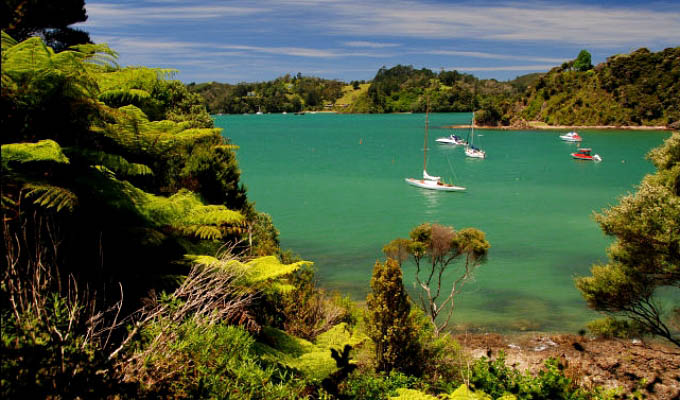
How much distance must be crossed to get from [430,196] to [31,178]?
37.3 meters

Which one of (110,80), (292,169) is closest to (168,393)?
(110,80)

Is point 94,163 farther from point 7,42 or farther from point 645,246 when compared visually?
point 645,246

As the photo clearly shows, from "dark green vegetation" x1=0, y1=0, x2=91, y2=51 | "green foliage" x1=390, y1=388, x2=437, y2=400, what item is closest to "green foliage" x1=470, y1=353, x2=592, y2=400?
"green foliage" x1=390, y1=388, x2=437, y2=400

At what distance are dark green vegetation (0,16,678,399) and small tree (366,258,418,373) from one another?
47.6 inches

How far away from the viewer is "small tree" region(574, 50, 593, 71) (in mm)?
124656

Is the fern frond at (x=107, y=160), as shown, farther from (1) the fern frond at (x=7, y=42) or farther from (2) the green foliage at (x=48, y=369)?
(2) the green foliage at (x=48, y=369)

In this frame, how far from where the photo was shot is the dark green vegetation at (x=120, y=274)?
Result: 322 centimetres

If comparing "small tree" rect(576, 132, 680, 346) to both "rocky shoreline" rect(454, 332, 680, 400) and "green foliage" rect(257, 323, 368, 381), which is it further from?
"green foliage" rect(257, 323, 368, 381)

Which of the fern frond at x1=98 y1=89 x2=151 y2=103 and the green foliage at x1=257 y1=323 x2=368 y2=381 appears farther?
the fern frond at x1=98 y1=89 x2=151 y2=103

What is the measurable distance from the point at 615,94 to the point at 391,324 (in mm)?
123983

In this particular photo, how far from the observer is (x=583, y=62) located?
125m

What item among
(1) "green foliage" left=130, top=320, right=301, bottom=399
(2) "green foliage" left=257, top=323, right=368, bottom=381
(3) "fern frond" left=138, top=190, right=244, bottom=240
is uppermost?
(3) "fern frond" left=138, top=190, right=244, bottom=240

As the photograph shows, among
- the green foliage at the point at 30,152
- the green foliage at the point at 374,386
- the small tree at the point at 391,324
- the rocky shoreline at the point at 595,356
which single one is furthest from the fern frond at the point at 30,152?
the rocky shoreline at the point at 595,356

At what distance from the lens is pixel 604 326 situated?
42.1ft
